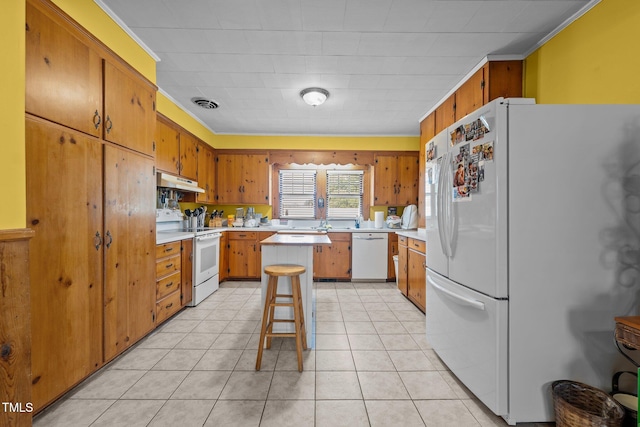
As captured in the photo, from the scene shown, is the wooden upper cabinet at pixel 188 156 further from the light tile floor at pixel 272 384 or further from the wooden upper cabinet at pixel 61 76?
the light tile floor at pixel 272 384

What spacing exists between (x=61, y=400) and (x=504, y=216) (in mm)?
2969

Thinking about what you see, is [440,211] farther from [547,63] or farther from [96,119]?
[96,119]

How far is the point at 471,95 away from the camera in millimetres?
2824

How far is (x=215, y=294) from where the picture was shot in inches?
160

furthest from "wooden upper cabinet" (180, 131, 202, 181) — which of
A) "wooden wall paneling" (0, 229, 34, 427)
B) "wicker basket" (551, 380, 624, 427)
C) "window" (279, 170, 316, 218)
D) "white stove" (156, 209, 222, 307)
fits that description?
"wicker basket" (551, 380, 624, 427)

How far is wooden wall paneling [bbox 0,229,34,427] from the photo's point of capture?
122cm

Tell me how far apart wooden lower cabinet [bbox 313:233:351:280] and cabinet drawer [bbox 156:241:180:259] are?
2332mm

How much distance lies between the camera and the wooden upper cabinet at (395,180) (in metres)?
5.16

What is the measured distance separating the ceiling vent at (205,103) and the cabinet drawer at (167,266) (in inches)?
81.0

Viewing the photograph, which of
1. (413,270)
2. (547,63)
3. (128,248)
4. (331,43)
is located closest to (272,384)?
(128,248)

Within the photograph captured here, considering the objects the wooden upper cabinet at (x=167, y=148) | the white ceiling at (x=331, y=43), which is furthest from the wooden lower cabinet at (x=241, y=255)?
the white ceiling at (x=331, y=43)

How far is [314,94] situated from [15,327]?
122 inches

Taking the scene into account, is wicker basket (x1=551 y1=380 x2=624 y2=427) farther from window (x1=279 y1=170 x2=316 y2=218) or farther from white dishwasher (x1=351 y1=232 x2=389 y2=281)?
window (x1=279 y1=170 x2=316 y2=218)

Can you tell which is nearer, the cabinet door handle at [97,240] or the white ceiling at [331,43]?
the cabinet door handle at [97,240]
